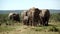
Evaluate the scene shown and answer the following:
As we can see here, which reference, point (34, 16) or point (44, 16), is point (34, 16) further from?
point (44, 16)

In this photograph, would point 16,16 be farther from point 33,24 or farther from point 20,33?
point 20,33

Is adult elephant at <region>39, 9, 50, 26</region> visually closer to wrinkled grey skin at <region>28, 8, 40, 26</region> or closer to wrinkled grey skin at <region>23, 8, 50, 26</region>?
wrinkled grey skin at <region>23, 8, 50, 26</region>

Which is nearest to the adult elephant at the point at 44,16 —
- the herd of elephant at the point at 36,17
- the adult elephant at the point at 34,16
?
the herd of elephant at the point at 36,17

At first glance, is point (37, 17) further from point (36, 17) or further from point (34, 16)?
point (34, 16)

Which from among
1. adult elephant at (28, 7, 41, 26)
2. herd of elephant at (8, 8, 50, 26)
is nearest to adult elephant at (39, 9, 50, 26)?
herd of elephant at (8, 8, 50, 26)

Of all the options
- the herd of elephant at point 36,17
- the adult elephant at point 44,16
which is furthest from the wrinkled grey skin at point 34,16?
the adult elephant at point 44,16

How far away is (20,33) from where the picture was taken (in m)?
8.27

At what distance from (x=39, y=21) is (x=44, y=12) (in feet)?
2.34

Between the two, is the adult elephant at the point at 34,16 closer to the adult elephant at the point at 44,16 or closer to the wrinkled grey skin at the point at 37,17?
the wrinkled grey skin at the point at 37,17

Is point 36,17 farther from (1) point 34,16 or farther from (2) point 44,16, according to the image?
(2) point 44,16

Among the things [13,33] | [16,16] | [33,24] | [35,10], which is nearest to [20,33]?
[13,33]

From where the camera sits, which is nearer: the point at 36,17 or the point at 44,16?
the point at 44,16

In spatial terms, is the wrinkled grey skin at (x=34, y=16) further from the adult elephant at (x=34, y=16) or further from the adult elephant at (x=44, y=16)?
the adult elephant at (x=44, y=16)

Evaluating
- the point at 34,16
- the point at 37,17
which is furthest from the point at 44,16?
the point at 34,16
